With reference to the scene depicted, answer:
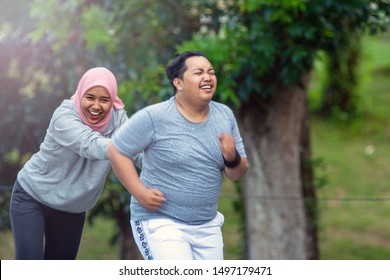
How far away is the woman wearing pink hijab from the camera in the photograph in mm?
3004

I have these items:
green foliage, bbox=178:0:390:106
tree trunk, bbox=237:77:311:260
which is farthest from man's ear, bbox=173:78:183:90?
tree trunk, bbox=237:77:311:260

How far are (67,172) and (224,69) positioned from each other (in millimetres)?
2835

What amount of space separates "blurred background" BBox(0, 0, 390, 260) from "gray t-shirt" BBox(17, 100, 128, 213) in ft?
5.88

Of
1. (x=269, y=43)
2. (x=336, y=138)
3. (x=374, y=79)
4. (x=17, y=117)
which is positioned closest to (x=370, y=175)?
(x=336, y=138)

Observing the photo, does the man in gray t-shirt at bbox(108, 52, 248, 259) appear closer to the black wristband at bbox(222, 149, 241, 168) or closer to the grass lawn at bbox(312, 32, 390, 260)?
the black wristband at bbox(222, 149, 241, 168)

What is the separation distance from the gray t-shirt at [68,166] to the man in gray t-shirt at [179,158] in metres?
0.18

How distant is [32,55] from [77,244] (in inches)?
186

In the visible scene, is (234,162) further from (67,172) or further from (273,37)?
(273,37)

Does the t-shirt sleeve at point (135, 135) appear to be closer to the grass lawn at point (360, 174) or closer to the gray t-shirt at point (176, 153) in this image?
the gray t-shirt at point (176, 153)

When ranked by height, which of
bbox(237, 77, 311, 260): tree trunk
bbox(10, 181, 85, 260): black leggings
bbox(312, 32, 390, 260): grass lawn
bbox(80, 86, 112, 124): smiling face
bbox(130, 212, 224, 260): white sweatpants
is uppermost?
bbox(312, 32, 390, 260): grass lawn

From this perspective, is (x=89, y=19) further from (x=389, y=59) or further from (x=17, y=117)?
(x=389, y=59)

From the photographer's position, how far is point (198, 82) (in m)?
2.89

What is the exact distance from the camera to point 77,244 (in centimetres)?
342

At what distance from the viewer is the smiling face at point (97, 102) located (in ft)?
9.82
